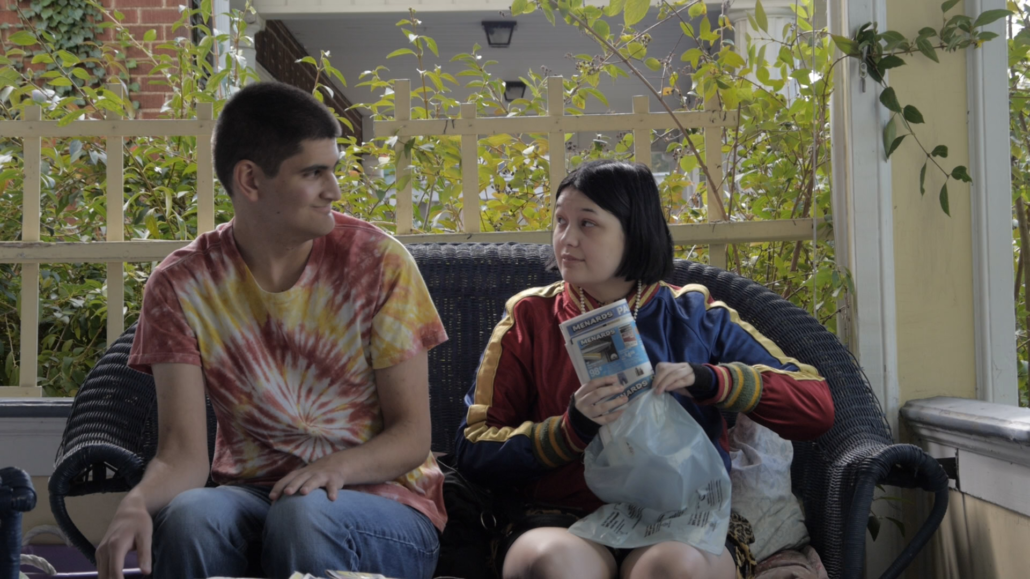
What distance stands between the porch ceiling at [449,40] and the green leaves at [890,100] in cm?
430

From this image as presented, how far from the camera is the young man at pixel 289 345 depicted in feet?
5.40

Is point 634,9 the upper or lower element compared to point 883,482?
upper

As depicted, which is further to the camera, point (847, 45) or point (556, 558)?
point (847, 45)

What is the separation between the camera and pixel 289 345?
1709 millimetres

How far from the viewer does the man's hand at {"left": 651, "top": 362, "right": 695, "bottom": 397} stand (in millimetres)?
1659

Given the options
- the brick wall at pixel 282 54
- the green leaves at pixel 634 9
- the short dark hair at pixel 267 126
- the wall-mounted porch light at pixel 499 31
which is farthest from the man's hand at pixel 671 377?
the wall-mounted porch light at pixel 499 31

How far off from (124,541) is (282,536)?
0.25 m

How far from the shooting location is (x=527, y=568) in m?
1.61

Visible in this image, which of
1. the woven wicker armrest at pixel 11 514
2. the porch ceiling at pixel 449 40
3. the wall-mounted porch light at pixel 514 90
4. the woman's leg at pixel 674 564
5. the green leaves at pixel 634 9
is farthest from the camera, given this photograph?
the wall-mounted porch light at pixel 514 90

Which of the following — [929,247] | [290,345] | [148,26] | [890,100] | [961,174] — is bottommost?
[290,345]

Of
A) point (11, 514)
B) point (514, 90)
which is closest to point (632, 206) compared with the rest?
point (11, 514)

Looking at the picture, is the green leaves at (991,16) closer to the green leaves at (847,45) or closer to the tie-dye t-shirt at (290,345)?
the green leaves at (847,45)

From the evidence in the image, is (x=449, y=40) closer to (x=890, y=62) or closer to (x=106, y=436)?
(x=890, y=62)

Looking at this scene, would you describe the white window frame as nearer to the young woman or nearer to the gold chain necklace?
the young woman
